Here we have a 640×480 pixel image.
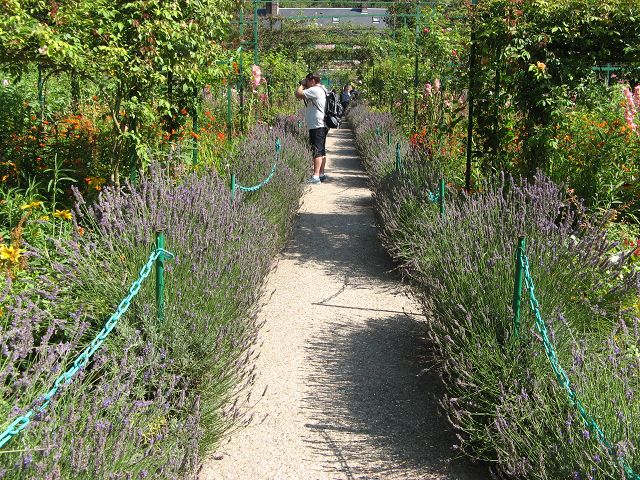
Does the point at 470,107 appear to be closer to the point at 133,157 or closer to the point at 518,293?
the point at 133,157

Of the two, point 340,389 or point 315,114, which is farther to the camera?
point 315,114

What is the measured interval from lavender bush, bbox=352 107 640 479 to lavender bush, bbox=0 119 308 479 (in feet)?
3.38

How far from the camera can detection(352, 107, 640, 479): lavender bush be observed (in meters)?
2.40

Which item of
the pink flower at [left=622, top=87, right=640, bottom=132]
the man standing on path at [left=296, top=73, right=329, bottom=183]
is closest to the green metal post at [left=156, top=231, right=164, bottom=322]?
the pink flower at [left=622, top=87, right=640, bottom=132]

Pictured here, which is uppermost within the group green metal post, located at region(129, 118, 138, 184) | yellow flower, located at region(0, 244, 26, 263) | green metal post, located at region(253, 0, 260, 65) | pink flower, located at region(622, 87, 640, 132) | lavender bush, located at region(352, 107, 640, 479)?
green metal post, located at region(253, 0, 260, 65)

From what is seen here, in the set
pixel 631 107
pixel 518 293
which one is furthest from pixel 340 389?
pixel 631 107

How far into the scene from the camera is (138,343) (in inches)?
110

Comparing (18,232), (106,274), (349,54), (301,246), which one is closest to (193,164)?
(301,246)

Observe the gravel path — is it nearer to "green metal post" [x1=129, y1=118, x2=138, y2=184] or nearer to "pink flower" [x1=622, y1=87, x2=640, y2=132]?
"green metal post" [x1=129, y1=118, x2=138, y2=184]

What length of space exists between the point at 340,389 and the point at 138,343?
146cm

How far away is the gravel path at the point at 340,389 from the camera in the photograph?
312 centimetres

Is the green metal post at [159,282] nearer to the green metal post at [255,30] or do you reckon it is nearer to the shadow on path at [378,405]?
the shadow on path at [378,405]

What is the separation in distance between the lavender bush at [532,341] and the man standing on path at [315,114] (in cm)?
581

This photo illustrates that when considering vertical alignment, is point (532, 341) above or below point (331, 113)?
below
